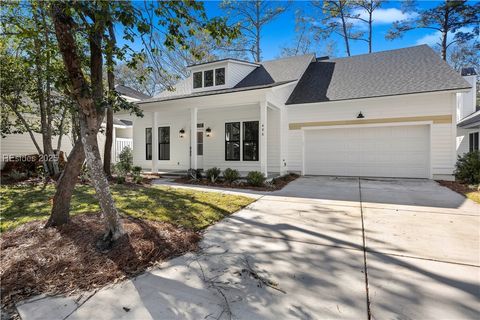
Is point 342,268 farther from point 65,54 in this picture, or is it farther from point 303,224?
point 65,54

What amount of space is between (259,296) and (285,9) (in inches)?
848

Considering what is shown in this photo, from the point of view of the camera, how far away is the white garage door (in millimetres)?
10094

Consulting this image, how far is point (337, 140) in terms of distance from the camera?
11258 millimetres

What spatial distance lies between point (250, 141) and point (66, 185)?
8435 mm

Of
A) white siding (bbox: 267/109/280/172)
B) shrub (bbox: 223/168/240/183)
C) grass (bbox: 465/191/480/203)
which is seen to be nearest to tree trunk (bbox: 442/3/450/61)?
white siding (bbox: 267/109/280/172)

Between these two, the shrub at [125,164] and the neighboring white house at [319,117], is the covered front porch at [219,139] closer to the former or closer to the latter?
the neighboring white house at [319,117]

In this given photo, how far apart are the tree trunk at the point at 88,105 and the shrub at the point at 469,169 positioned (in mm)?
10169

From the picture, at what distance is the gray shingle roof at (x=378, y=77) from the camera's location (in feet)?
32.6

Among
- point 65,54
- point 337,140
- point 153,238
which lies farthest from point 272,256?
point 337,140

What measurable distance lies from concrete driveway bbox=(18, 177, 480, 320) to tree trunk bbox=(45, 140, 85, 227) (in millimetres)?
2011

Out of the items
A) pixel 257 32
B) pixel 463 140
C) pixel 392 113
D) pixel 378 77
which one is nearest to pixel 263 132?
pixel 392 113

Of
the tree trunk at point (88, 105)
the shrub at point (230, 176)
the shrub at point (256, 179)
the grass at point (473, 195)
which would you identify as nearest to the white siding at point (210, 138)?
the shrub at point (230, 176)

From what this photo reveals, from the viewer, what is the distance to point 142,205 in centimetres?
565

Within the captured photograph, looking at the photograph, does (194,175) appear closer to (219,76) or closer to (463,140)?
(219,76)
